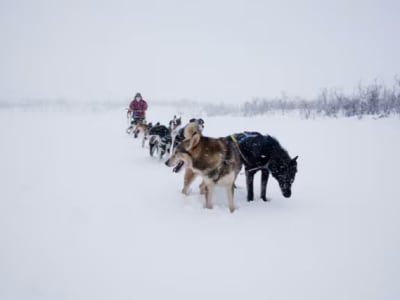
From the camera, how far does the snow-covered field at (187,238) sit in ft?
8.75

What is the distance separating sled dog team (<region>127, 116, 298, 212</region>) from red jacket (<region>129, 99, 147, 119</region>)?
952 cm

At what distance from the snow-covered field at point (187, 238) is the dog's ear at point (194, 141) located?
1017mm

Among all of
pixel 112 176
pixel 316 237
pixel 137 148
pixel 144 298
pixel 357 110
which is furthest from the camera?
pixel 357 110

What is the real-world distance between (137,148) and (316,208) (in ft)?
24.6

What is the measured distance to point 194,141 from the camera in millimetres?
4340

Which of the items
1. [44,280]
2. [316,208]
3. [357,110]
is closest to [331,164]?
[316,208]

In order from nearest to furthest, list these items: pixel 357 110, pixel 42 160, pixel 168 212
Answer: pixel 168 212 < pixel 42 160 < pixel 357 110

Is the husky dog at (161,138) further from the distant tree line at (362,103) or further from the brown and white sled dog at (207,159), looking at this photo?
the distant tree line at (362,103)

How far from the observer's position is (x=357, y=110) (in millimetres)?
17500

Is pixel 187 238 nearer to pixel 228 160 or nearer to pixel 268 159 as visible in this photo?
pixel 228 160

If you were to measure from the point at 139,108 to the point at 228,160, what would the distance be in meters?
10.5

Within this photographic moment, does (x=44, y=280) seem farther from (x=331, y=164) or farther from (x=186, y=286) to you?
(x=331, y=164)

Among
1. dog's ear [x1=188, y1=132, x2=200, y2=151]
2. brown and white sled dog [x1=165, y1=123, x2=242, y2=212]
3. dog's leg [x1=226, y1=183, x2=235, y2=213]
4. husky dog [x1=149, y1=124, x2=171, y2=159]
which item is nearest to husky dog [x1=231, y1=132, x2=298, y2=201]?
brown and white sled dog [x1=165, y1=123, x2=242, y2=212]

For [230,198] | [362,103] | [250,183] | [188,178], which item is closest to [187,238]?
[230,198]
